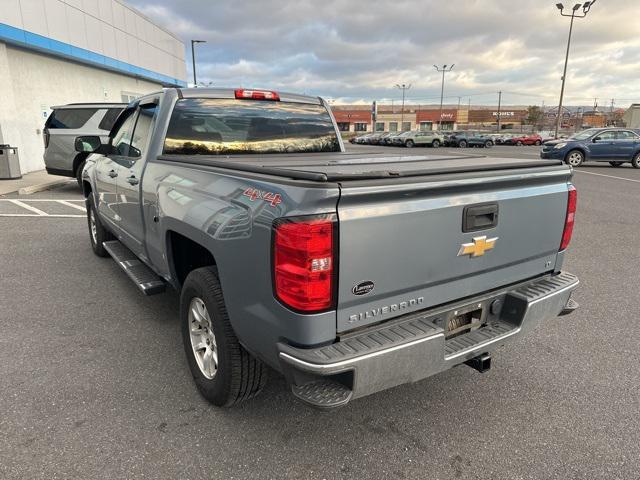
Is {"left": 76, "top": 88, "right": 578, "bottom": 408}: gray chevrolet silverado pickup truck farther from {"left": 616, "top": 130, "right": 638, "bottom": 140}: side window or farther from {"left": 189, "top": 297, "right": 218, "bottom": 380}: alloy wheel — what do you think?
{"left": 616, "top": 130, "right": 638, "bottom": 140}: side window

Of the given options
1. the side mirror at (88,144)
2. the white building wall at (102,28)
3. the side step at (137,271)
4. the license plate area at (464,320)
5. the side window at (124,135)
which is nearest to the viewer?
the license plate area at (464,320)

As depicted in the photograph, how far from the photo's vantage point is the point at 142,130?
160 inches

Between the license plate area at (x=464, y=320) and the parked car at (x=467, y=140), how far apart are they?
4424 cm

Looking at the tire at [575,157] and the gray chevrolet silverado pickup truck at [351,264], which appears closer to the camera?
the gray chevrolet silverado pickup truck at [351,264]

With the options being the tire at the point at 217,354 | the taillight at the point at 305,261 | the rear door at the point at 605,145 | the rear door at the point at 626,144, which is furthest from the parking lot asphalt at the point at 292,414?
the rear door at the point at 626,144

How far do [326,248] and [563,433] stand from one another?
6.24 ft

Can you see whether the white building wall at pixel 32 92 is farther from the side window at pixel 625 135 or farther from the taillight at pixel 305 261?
the side window at pixel 625 135

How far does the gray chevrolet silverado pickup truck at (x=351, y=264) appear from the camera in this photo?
1.97 meters

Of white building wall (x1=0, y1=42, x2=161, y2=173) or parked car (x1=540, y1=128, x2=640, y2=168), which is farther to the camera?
parked car (x1=540, y1=128, x2=640, y2=168)

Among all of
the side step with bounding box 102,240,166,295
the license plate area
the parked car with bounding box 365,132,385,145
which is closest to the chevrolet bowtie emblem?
the license plate area

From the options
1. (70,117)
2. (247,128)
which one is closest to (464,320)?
(247,128)

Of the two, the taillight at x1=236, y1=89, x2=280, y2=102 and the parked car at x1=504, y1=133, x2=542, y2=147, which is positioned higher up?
the taillight at x1=236, y1=89, x2=280, y2=102

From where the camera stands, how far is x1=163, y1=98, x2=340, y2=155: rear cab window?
378 centimetres

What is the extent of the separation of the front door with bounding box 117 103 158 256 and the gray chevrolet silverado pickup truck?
217 millimetres
